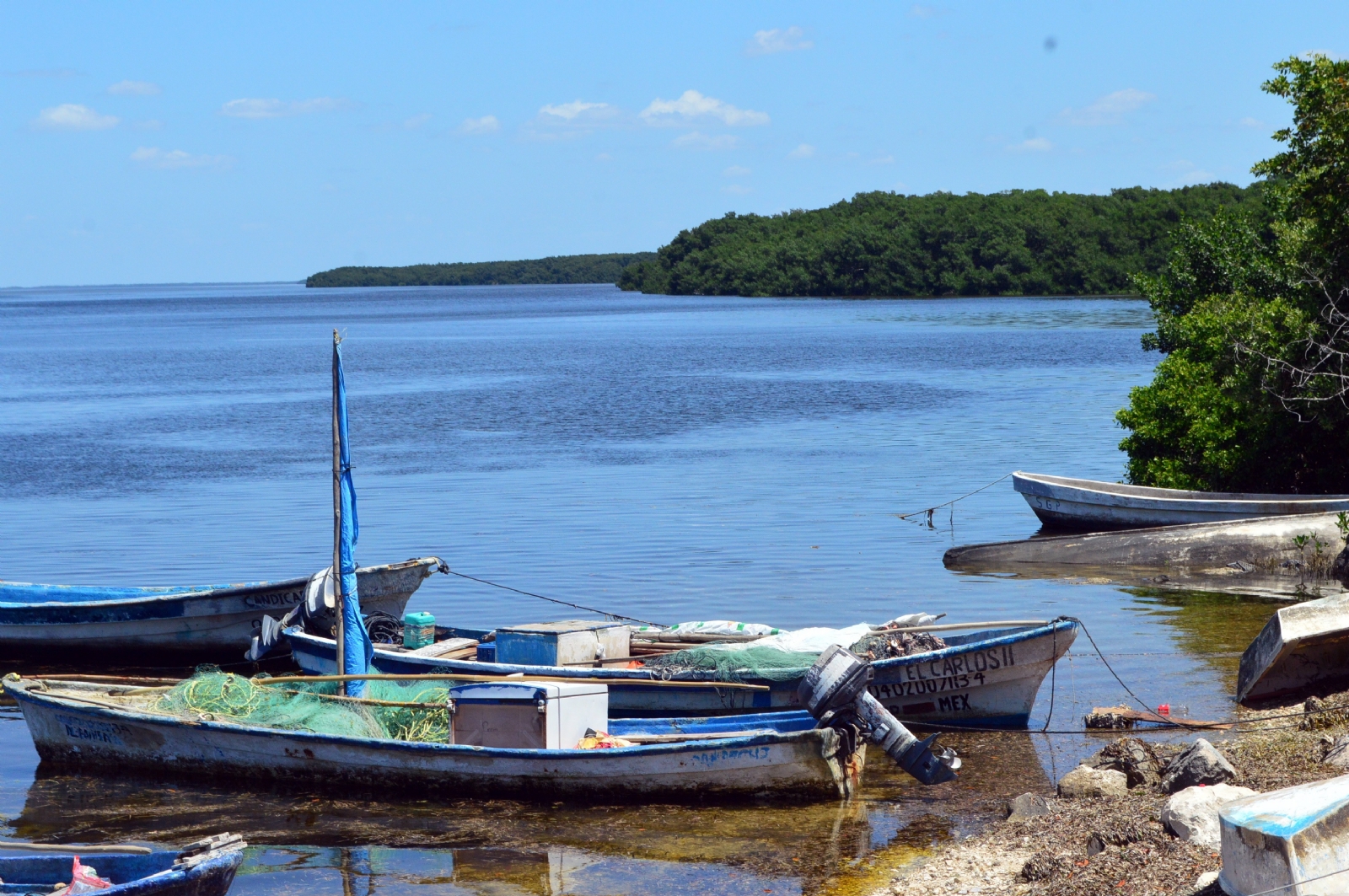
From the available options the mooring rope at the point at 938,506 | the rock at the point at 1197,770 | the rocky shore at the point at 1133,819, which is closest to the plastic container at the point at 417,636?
the rocky shore at the point at 1133,819

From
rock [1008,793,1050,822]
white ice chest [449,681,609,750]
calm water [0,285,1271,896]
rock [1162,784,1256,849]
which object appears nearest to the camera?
rock [1162,784,1256,849]

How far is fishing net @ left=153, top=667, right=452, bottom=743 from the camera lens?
1325cm

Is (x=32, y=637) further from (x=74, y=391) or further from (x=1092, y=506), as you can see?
(x=74, y=391)

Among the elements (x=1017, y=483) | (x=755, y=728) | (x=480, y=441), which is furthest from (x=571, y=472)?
(x=755, y=728)

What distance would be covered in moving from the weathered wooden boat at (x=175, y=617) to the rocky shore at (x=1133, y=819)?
922 centimetres

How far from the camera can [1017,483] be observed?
85.5 ft

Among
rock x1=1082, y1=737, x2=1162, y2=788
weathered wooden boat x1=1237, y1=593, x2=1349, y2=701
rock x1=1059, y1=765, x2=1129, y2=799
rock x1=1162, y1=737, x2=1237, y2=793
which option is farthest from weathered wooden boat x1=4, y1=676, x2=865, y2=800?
weathered wooden boat x1=1237, y1=593, x2=1349, y2=701

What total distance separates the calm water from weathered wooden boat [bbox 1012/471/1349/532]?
5.84ft

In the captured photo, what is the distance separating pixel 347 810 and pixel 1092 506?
15.7 meters

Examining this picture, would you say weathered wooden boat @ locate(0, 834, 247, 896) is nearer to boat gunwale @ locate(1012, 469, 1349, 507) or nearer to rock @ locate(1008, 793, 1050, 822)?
rock @ locate(1008, 793, 1050, 822)

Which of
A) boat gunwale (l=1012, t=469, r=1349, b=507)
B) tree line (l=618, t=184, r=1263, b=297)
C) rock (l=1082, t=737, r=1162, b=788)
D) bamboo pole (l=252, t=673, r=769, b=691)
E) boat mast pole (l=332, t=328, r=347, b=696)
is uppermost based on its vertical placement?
tree line (l=618, t=184, r=1263, b=297)

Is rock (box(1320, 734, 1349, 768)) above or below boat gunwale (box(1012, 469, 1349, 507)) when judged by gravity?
below

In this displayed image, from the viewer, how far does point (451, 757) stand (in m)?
12.4

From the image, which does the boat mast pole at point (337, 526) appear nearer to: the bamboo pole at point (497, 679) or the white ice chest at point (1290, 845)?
the bamboo pole at point (497, 679)
